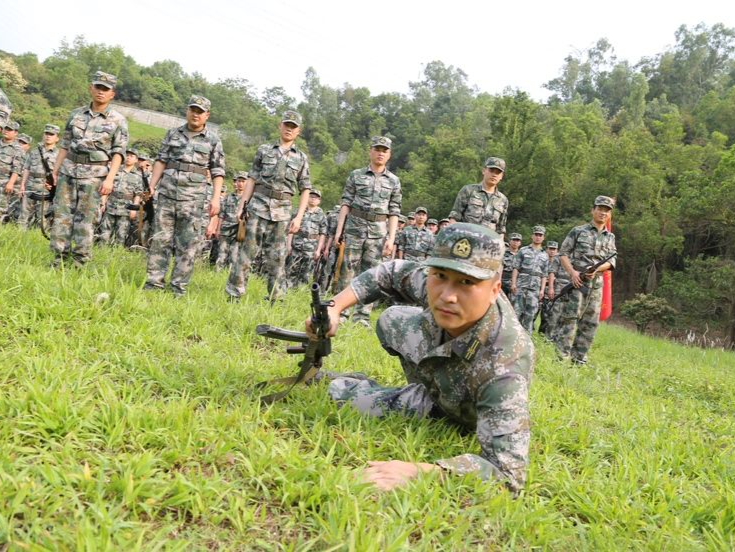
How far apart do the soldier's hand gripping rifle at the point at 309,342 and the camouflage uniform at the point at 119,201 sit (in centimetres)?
846

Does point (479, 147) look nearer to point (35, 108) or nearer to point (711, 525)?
point (35, 108)

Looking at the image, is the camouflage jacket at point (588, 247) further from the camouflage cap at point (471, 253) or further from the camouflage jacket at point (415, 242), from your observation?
the camouflage cap at point (471, 253)

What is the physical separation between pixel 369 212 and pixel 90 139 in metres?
2.90

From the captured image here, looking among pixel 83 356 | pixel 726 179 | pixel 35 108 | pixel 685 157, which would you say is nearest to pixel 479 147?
pixel 685 157

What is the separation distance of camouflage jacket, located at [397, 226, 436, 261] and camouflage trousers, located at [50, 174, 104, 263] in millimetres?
7298

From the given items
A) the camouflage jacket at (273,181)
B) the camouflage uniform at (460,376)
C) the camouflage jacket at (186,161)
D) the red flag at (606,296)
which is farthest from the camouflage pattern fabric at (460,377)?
the red flag at (606,296)

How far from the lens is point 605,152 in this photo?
87.7ft

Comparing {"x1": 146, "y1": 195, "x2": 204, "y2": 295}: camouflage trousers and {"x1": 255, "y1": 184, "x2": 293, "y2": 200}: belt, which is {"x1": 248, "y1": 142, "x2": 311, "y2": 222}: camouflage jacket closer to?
{"x1": 255, "y1": 184, "x2": 293, "y2": 200}: belt

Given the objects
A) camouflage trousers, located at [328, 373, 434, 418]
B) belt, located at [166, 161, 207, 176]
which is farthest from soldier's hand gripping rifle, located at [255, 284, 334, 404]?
belt, located at [166, 161, 207, 176]

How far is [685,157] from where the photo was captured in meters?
24.7

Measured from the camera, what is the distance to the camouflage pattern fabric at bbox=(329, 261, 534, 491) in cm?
214

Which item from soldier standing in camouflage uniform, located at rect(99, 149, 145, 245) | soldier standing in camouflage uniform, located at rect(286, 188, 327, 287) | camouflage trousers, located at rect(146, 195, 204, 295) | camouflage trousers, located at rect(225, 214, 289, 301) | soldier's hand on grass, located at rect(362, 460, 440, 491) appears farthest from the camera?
soldier standing in camouflage uniform, located at rect(286, 188, 327, 287)

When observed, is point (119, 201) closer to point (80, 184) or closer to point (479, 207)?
point (80, 184)

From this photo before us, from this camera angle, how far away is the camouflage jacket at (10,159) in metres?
10.1
